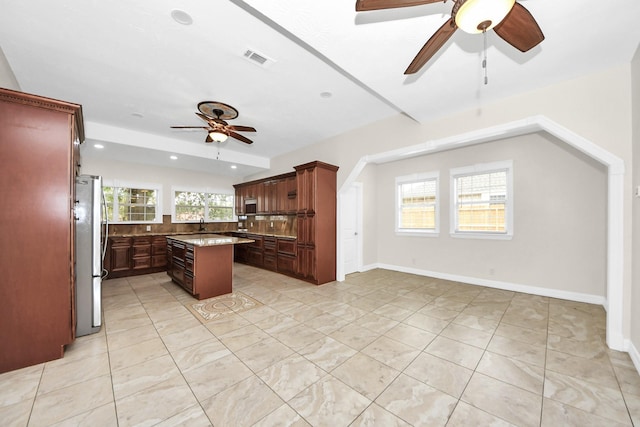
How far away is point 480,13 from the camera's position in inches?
55.7

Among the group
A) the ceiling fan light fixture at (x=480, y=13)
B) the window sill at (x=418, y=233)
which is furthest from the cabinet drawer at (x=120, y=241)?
the ceiling fan light fixture at (x=480, y=13)

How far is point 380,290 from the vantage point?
14.7ft

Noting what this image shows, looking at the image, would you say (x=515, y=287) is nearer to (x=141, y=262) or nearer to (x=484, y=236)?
(x=484, y=236)

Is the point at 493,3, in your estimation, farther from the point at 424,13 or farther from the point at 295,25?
the point at 295,25

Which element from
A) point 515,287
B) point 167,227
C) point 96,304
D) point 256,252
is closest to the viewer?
point 96,304

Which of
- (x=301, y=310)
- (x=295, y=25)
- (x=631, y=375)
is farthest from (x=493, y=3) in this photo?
(x=301, y=310)

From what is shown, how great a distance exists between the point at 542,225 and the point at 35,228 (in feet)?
21.9

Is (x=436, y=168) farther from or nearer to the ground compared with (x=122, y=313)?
farther from the ground

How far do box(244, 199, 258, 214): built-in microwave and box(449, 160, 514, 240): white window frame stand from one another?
16.8 ft

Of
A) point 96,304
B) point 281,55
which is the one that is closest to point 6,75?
point 96,304

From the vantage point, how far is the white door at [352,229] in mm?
5671

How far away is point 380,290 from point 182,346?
10.5 ft

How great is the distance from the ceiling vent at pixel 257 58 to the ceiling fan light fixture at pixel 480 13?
1.89m

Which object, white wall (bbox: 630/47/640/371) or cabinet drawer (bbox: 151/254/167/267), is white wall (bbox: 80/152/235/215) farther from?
white wall (bbox: 630/47/640/371)
